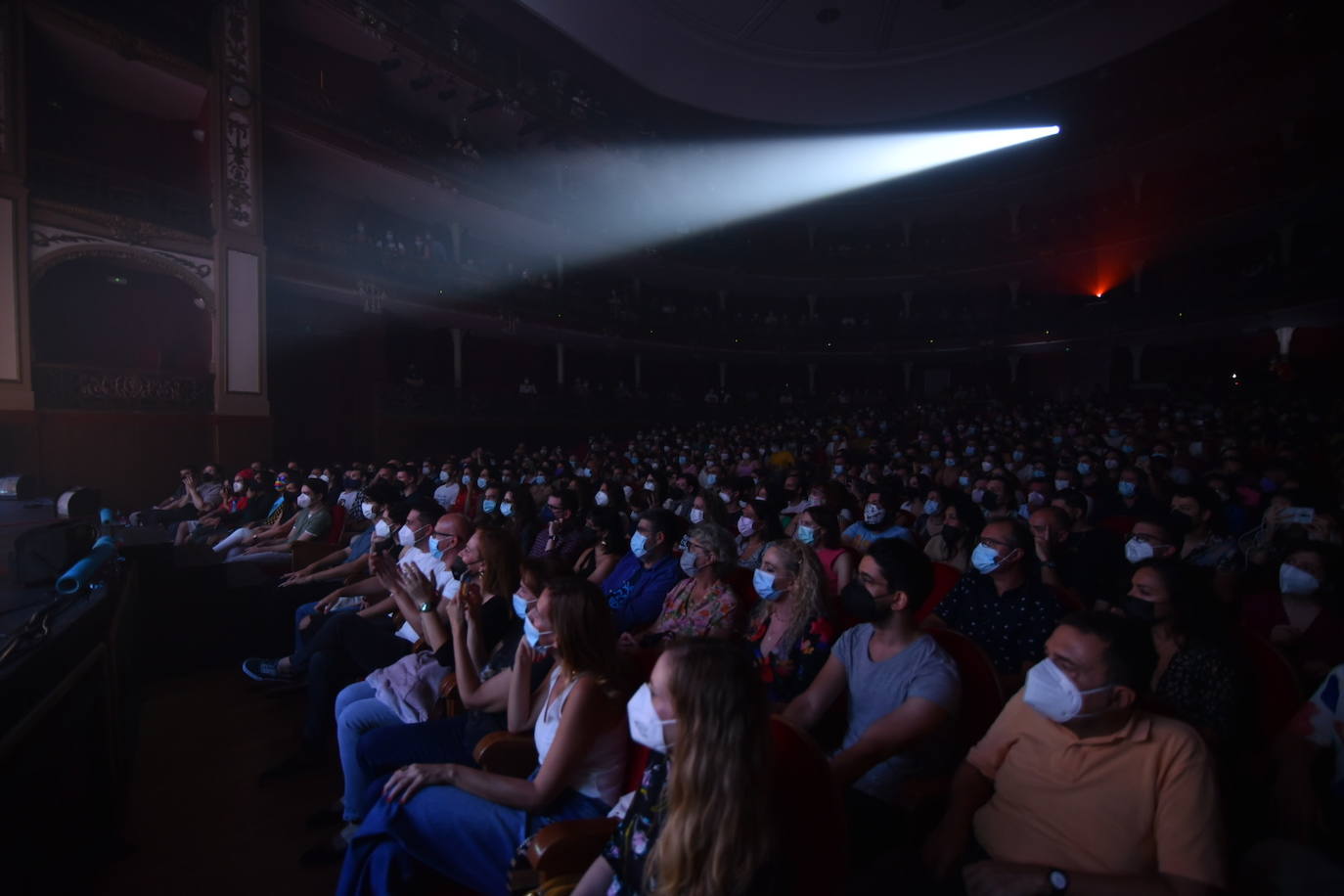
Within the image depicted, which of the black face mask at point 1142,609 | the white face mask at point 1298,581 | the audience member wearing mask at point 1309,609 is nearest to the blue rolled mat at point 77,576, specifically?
the black face mask at point 1142,609

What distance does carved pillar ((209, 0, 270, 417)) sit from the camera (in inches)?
449

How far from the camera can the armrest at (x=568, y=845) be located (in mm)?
1725

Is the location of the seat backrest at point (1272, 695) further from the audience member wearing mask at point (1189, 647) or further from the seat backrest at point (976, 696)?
the seat backrest at point (976, 696)

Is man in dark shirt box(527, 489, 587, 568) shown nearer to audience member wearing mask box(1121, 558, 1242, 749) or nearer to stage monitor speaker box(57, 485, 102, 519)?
stage monitor speaker box(57, 485, 102, 519)

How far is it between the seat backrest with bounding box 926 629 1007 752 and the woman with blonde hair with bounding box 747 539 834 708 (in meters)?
0.51

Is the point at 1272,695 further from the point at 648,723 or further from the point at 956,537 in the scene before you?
the point at 956,537

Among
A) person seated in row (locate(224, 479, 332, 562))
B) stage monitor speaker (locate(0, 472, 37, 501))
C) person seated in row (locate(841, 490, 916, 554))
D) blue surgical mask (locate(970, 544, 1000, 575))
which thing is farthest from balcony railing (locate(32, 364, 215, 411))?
blue surgical mask (locate(970, 544, 1000, 575))

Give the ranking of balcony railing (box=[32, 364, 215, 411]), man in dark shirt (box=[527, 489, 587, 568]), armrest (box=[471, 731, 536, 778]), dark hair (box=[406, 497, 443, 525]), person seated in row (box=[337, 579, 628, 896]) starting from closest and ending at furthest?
person seated in row (box=[337, 579, 628, 896])
armrest (box=[471, 731, 536, 778])
dark hair (box=[406, 497, 443, 525])
man in dark shirt (box=[527, 489, 587, 568])
balcony railing (box=[32, 364, 215, 411])

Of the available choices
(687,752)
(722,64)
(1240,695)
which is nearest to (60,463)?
(687,752)

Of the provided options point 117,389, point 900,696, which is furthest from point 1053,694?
point 117,389

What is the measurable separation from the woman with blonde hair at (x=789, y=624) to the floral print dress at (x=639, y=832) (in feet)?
3.50

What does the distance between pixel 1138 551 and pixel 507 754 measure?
326 centimetres

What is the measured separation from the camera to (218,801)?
3.18 m

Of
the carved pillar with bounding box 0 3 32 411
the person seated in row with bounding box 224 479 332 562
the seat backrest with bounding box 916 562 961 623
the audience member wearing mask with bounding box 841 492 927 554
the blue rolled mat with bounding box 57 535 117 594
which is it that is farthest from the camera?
the carved pillar with bounding box 0 3 32 411
